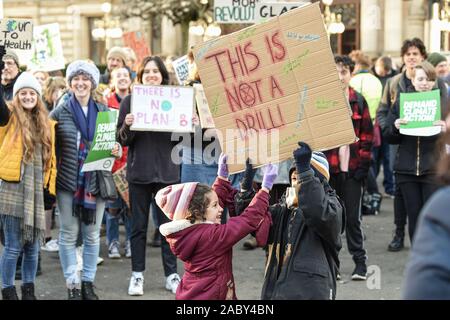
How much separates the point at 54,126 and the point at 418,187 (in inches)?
127

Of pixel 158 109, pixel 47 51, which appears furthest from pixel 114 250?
pixel 47 51

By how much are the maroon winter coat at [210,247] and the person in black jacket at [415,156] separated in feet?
12.4

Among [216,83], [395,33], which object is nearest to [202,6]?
[395,33]

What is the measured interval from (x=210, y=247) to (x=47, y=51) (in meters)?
7.93

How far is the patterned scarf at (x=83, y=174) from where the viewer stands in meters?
6.82

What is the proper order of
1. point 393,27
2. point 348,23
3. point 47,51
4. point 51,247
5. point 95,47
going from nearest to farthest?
point 51,247
point 47,51
point 393,27
point 348,23
point 95,47

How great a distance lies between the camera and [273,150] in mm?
4391

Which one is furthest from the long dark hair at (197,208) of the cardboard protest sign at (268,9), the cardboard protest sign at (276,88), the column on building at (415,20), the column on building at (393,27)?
the column on building at (415,20)

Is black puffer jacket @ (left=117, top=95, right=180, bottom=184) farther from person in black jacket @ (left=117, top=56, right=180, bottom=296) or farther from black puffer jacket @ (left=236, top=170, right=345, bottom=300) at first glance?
black puffer jacket @ (left=236, top=170, right=345, bottom=300)

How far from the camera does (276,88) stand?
446cm

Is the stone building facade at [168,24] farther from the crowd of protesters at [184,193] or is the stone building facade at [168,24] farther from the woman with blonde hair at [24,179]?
the woman with blonde hair at [24,179]

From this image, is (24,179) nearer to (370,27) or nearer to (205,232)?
(205,232)

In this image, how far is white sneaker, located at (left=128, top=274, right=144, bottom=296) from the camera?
7066mm
